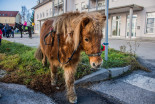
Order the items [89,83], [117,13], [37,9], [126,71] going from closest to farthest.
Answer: [89,83], [126,71], [117,13], [37,9]

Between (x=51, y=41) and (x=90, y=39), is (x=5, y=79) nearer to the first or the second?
(x=51, y=41)

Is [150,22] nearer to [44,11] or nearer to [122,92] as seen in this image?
[122,92]

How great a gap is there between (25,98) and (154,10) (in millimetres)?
17746

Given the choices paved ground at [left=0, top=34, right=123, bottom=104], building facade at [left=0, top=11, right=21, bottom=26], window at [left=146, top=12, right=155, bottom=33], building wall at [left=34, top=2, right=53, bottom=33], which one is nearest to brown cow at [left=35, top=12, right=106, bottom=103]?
paved ground at [left=0, top=34, right=123, bottom=104]

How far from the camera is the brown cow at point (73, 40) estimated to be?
185 cm

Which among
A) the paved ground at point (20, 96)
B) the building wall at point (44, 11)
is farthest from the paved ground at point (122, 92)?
the building wall at point (44, 11)

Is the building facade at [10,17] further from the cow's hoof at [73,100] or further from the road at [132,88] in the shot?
the cow's hoof at [73,100]

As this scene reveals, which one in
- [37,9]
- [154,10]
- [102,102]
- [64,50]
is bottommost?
[102,102]

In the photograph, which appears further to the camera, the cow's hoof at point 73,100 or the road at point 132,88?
the road at point 132,88

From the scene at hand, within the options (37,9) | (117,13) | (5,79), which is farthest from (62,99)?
(37,9)

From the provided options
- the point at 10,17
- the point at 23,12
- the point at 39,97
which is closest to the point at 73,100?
the point at 39,97

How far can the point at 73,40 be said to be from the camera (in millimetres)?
2154

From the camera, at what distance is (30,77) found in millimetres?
3357

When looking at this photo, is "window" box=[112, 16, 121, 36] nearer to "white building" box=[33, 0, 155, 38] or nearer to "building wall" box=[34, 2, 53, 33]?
"white building" box=[33, 0, 155, 38]
